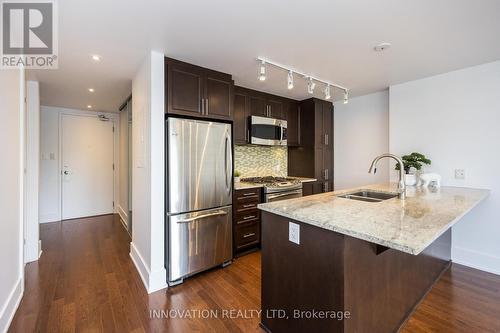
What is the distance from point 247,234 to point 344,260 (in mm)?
1967

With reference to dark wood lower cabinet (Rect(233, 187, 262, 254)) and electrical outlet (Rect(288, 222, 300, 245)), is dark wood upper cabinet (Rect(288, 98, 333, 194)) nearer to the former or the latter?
dark wood lower cabinet (Rect(233, 187, 262, 254))

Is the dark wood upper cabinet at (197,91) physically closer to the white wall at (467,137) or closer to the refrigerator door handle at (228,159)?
the refrigerator door handle at (228,159)

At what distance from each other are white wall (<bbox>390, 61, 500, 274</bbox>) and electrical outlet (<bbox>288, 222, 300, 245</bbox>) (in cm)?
265

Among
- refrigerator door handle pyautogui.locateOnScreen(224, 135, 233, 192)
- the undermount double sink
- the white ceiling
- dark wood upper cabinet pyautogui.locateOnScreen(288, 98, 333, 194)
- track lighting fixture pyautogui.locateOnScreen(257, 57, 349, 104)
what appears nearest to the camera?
the white ceiling

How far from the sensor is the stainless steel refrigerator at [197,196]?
91.3 inches

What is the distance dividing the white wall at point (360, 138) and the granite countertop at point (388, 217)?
191 centimetres

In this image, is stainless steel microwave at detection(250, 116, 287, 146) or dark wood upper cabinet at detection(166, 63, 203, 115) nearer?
dark wood upper cabinet at detection(166, 63, 203, 115)

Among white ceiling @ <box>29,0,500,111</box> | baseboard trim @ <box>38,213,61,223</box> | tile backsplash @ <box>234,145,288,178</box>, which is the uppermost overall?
white ceiling @ <box>29,0,500,111</box>

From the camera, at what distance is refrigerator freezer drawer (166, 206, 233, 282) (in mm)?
2318

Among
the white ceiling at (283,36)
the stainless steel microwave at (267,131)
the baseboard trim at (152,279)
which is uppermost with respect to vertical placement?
the white ceiling at (283,36)

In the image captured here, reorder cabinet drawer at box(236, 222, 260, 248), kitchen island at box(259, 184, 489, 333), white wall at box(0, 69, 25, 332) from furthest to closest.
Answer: cabinet drawer at box(236, 222, 260, 248)
white wall at box(0, 69, 25, 332)
kitchen island at box(259, 184, 489, 333)

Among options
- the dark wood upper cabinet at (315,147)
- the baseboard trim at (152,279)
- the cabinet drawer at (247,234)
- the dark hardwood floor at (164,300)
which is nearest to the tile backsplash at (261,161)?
the dark wood upper cabinet at (315,147)

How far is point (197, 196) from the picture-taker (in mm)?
2486

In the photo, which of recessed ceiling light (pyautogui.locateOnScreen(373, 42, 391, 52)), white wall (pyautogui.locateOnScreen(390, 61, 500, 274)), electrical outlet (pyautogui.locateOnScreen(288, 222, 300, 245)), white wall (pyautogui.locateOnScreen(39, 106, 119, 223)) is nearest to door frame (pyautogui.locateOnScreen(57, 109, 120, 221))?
white wall (pyautogui.locateOnScreen(39, 106, 119, 223))
